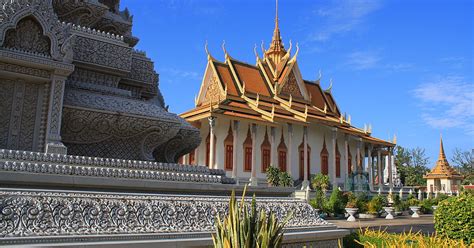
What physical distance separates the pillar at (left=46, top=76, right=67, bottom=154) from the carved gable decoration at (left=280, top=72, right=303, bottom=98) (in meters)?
25.7

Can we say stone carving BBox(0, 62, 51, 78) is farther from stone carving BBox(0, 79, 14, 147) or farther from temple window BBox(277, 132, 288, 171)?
temple window BBox(277, 132, 288, 171)

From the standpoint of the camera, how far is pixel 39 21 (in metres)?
4.32

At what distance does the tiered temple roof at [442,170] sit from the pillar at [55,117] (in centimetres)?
4068

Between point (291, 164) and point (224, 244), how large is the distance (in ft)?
82.5

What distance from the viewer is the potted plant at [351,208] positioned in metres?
16.4

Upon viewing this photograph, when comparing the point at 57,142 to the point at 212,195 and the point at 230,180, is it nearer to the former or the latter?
the point at 212,195

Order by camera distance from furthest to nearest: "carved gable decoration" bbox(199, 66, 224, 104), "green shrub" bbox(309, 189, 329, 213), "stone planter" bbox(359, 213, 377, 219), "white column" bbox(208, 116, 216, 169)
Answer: "carved gable decoration" bbox(199, 66, 224, 104) < "white column" bbox(208, 116, 216, 169) < "stone planter" bbox(359, 213, 377, 219) < "green shrub" bbox(309, 189, 329, 213)

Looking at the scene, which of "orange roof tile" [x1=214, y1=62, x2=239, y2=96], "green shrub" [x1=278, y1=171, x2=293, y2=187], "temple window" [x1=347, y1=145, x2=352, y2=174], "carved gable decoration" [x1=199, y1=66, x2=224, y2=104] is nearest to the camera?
"green shrub" [x1=278, y1=171, x2=293, y2=187]

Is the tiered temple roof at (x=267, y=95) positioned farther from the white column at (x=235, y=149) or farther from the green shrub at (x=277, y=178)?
the green shrub at (x=277, y=178)

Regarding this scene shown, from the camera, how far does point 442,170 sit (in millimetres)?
39906

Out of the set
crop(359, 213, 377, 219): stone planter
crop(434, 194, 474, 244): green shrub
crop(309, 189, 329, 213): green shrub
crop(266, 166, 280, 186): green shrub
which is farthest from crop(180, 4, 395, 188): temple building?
crop(434, 194, 474, 244): green shrub

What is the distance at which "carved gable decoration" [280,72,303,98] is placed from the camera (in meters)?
29.9

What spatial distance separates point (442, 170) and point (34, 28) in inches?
1638

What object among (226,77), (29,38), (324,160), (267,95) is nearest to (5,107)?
(29,38)
